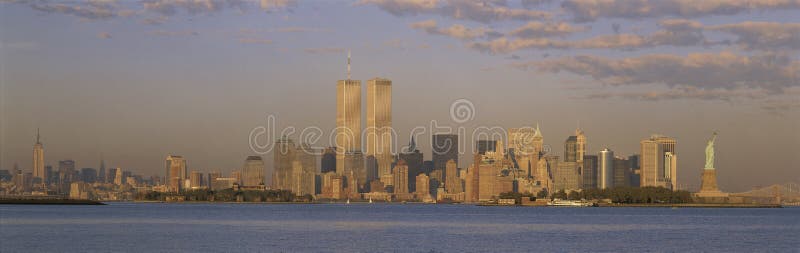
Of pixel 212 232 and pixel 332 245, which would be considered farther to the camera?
pixel 212 232

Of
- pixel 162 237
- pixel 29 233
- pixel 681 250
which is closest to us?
pixel 681 250

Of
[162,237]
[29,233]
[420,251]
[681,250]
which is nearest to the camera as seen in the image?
[420,251]

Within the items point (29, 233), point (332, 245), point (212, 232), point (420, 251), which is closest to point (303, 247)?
point (332, 245)

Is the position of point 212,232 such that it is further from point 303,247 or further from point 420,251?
point 420,251

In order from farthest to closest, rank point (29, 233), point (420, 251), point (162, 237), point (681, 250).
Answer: point (29, 233)
point (162, 237)
point (681, 250)
point (420, 251)

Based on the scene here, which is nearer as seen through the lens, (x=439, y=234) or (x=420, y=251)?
(x=420, y=251)

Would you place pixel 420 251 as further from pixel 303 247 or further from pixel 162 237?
pixel 162 237

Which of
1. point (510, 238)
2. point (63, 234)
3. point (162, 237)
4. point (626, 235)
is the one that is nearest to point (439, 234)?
point (510, 238)

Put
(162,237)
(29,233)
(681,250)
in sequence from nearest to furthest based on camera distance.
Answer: (681,250) < (162,237) < (29,233)
